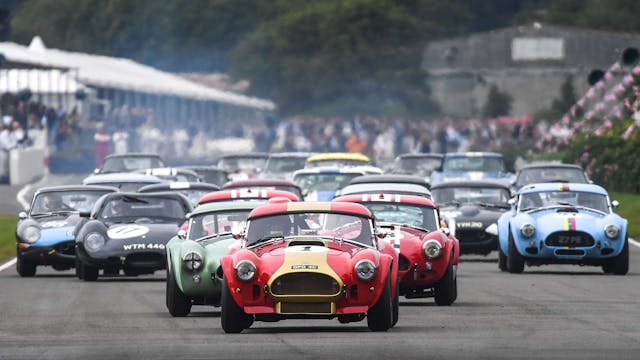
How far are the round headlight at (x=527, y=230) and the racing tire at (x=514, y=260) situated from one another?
0.24 meters

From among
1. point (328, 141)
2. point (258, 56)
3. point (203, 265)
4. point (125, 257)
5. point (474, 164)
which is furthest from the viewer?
point (258, 56)

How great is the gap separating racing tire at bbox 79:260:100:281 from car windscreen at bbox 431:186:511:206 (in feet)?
26.5

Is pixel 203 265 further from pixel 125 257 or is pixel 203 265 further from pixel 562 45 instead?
pixel 562 45

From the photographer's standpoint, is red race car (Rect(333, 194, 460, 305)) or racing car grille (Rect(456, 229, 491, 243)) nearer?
red race car (Rect(333, 194, 460, 305))

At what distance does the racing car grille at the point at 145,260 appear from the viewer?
23.7 m

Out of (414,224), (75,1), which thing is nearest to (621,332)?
(414,224)

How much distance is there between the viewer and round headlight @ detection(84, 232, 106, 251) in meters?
23.9

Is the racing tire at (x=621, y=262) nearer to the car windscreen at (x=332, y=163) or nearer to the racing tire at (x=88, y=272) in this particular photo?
the racing tire at (x=88, y=272)

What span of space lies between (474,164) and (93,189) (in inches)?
609

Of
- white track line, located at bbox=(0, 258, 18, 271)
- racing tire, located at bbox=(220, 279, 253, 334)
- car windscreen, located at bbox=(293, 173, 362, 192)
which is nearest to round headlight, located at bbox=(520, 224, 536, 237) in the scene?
white track line, located at bbox=(0, 258, 18, 271)

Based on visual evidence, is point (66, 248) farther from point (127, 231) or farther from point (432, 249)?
point (432, 249)

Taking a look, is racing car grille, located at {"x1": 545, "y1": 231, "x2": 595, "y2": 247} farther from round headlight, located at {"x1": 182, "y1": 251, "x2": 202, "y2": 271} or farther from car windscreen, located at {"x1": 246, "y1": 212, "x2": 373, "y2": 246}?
car windscreen, located at {"x1": 246, "y1": 212, "x2": 373, "y2": 246}

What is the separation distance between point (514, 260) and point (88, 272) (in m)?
5.45

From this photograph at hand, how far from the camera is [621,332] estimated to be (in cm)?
1569
